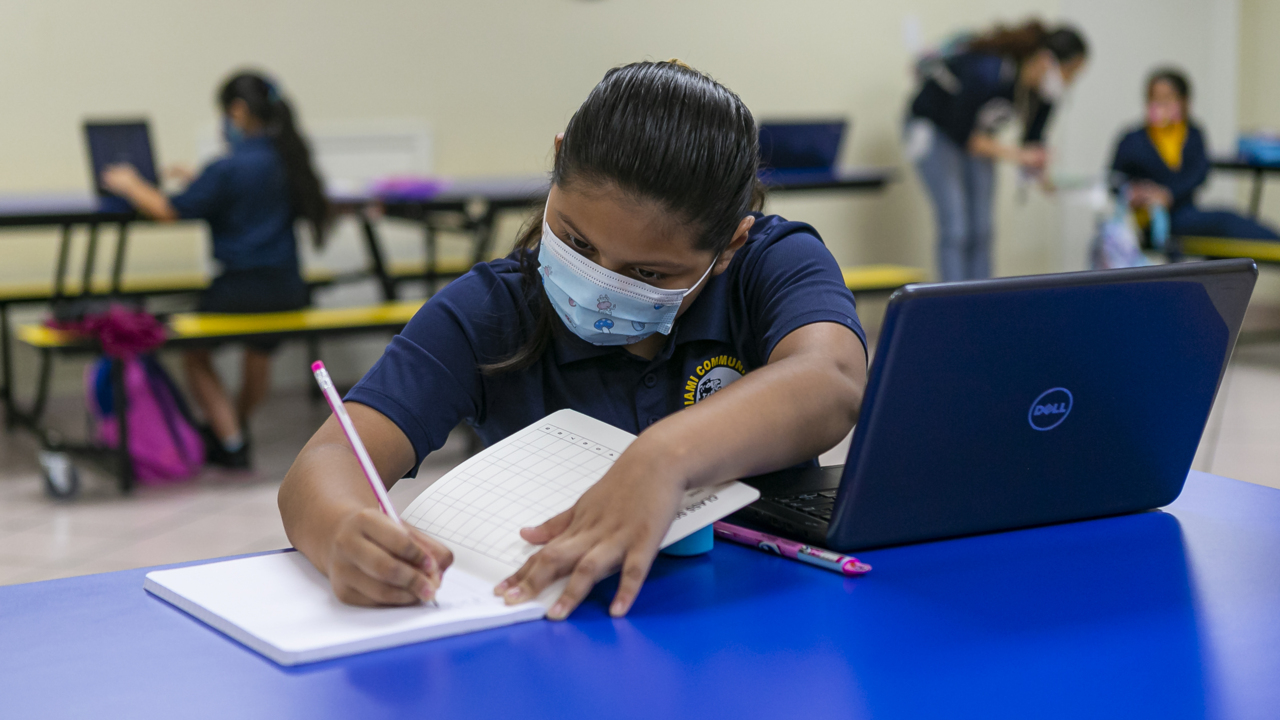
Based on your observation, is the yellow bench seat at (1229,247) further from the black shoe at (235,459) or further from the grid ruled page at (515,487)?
the grid ruled page at (515,487)

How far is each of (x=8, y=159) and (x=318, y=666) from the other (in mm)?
4211

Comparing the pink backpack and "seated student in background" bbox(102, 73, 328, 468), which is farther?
"seated student in background" bbox(102, 73, 328, 468)

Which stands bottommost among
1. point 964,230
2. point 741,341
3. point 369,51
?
point 964,230

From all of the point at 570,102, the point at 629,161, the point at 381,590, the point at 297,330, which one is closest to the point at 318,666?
the point at 381,590

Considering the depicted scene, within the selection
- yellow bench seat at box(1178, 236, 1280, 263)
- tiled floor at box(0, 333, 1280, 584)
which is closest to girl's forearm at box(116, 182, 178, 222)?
tiled floor at box(0, 333, 1280, 584)

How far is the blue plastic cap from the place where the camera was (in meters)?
0.91

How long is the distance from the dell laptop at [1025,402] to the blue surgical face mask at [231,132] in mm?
3144

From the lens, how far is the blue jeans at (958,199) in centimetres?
561

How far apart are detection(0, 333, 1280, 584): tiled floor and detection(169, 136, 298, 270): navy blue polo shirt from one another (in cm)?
63

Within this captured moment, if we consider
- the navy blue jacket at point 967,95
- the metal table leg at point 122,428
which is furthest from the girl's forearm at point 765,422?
the navy blue jacket at point 967,95

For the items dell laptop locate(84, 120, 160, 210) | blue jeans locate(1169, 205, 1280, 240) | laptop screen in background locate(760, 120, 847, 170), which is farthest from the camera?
blue jeans locate(1169, 205, 1280, 240)

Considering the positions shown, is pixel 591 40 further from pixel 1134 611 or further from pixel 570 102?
pixel 1134 611

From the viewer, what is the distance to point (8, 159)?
427cm

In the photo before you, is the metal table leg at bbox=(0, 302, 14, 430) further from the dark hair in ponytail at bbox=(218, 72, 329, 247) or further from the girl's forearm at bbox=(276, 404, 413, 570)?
the girl's forearm at bbox=(276, 404, 413, 570)
